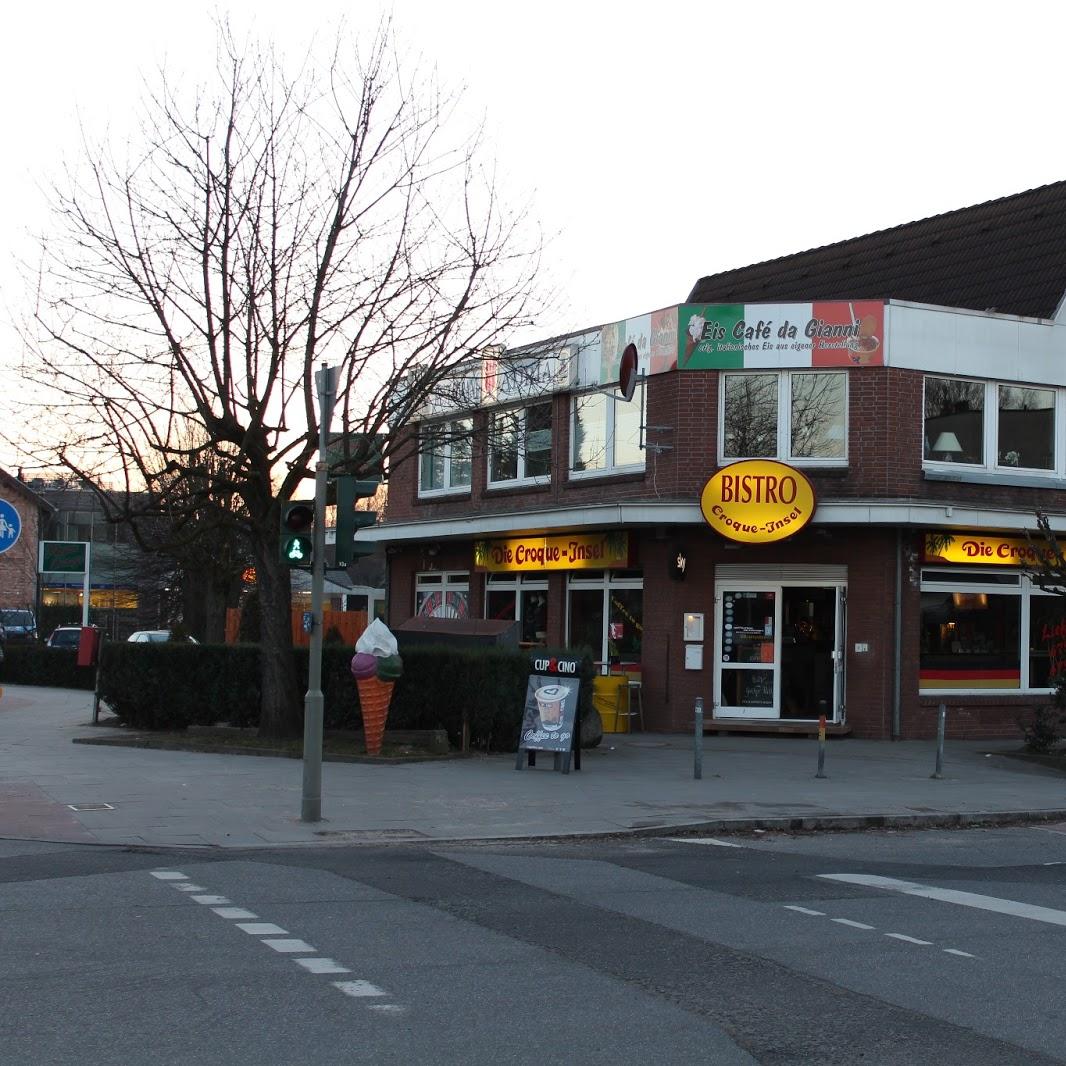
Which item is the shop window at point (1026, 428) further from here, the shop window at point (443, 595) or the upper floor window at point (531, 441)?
the shop window at point (443, 595)

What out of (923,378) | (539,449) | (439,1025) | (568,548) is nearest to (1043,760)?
(923,378)

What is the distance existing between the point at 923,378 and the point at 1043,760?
650 cm

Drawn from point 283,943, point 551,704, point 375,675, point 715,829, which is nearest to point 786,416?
point 551,704

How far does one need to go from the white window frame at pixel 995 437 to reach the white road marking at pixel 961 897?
45.6ft

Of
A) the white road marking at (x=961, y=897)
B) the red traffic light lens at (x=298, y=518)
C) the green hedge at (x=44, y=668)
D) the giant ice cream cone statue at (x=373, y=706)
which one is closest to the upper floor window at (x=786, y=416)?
the giant ice cream cone statue at (x=373, y=706)

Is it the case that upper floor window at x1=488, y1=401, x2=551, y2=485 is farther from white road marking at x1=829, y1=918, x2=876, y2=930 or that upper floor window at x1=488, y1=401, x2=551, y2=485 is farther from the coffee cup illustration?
white road marking at x1=829, y1=918, x2=876, y2=930

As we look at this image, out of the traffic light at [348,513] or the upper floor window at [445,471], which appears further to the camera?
the upper floor window at [445,471]

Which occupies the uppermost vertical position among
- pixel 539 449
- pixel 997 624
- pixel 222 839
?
pixel 539 449

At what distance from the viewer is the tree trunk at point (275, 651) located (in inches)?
825

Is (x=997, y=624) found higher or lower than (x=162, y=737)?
higher

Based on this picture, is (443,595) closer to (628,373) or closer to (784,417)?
(628,373)

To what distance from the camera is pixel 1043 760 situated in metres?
21.0

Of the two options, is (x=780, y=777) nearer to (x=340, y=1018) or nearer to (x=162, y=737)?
(x=162, y=737)

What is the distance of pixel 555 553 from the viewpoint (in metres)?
27.5
